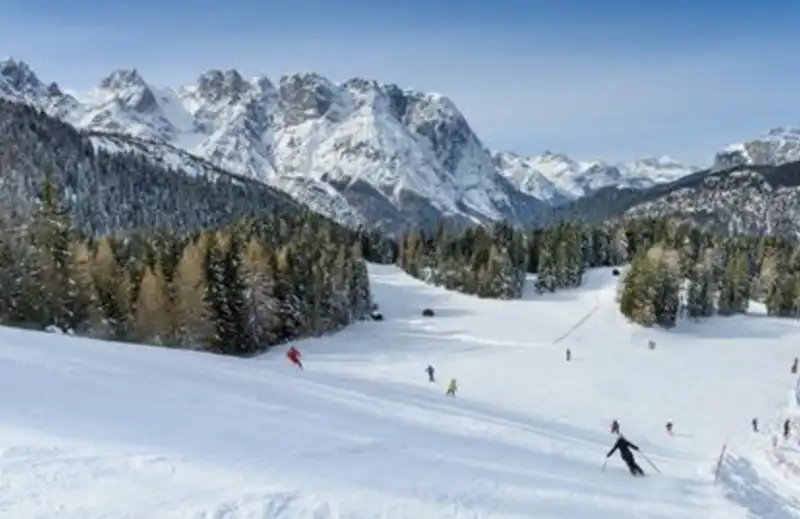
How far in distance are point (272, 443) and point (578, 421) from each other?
31.6 m

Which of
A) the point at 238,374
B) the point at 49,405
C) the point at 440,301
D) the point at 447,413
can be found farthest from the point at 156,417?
the point at 440,301

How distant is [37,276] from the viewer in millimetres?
55406

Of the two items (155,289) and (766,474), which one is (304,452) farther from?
(155,289)

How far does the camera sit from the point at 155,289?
2469 inches

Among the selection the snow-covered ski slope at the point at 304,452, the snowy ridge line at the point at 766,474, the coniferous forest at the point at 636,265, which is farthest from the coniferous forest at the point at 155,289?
the coniferous forest at the point at 636,265

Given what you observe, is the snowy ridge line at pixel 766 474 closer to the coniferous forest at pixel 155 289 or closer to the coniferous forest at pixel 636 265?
the coniferous forest at pixel 155 289

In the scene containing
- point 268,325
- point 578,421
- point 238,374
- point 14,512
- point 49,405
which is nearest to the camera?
point 14,512

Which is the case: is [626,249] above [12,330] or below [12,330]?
above

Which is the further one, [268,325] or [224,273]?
[268,325]

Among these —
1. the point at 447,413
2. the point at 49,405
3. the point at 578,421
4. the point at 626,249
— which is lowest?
the point at 578,421

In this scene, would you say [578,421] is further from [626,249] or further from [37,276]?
[626,249]

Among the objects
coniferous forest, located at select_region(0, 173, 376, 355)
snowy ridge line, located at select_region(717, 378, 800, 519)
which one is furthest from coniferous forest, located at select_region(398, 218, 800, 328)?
snowy ridge line, located at select_region(717, 378, 800, 519)

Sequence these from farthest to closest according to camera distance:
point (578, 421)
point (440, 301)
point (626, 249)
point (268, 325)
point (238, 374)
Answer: point (626, 249) → point (440, 301) → point (268, 325) → point (578, 421) → point (238, 374)

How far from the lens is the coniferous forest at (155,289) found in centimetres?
5538
